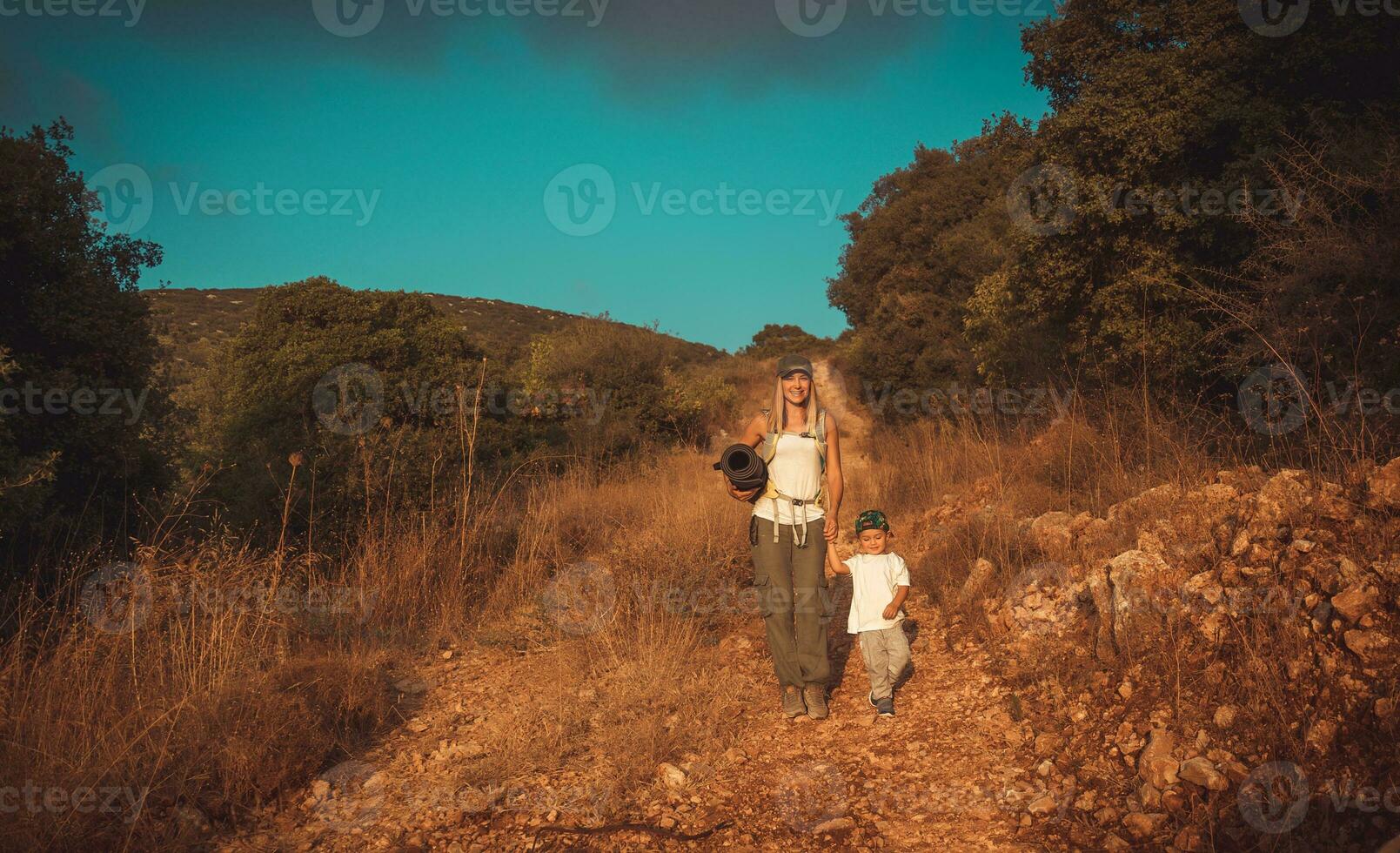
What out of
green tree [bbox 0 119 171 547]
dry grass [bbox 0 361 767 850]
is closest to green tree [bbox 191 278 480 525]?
dry grass [bbox 0 361 767 850]

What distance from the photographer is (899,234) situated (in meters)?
19.6

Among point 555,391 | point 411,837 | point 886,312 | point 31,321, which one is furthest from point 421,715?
point 886,312

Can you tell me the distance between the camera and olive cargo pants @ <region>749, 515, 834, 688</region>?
4.25 m

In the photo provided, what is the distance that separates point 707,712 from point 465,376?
345 inches

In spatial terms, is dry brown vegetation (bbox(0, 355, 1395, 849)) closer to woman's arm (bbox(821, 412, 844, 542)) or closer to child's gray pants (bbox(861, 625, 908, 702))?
child's gray pants (bbox(861, 625, 908, 702))
